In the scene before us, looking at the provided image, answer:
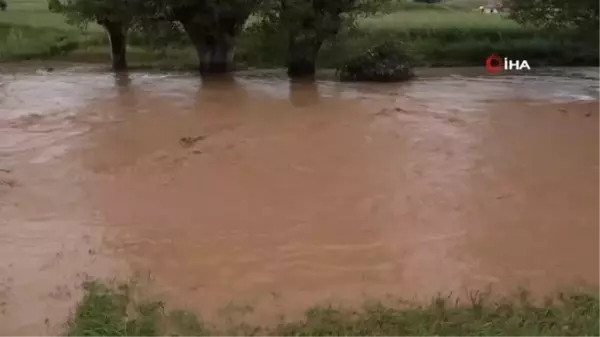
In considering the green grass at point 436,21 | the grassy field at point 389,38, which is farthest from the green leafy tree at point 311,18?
the green grass at point 436,21

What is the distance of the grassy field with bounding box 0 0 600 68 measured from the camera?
53.1 feet

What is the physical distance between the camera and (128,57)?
16625 mm

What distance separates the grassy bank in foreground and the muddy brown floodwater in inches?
9.4

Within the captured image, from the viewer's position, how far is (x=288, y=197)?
7.24 meters

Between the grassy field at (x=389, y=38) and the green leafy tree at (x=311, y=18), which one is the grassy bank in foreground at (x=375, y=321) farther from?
the grassy field at (x=389, y=38)

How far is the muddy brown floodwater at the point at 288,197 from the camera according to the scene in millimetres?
5324

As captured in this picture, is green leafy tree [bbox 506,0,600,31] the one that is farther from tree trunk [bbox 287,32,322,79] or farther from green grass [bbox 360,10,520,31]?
tree trunk [bbox 287,32,322,79]

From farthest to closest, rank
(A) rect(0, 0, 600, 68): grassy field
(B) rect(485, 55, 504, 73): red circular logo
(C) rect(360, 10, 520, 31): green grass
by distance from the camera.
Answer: (C) rect(360, 10, 520, 31): green grass < (B) rect(485, 55, 504, 73): red circular logo < (A) rect(0, 0, 600, 68): grassy field

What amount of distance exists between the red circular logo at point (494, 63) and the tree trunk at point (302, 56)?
156 inches

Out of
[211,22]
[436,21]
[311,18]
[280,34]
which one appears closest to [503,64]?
[436,21]

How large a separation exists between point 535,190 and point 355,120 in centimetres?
348

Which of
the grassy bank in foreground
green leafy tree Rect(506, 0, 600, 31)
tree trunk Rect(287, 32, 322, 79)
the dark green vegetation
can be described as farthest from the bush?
the grassy bank in foreground

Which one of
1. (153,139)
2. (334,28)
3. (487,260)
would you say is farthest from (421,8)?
(487,260)

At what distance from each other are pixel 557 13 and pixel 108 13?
8.01 metres
